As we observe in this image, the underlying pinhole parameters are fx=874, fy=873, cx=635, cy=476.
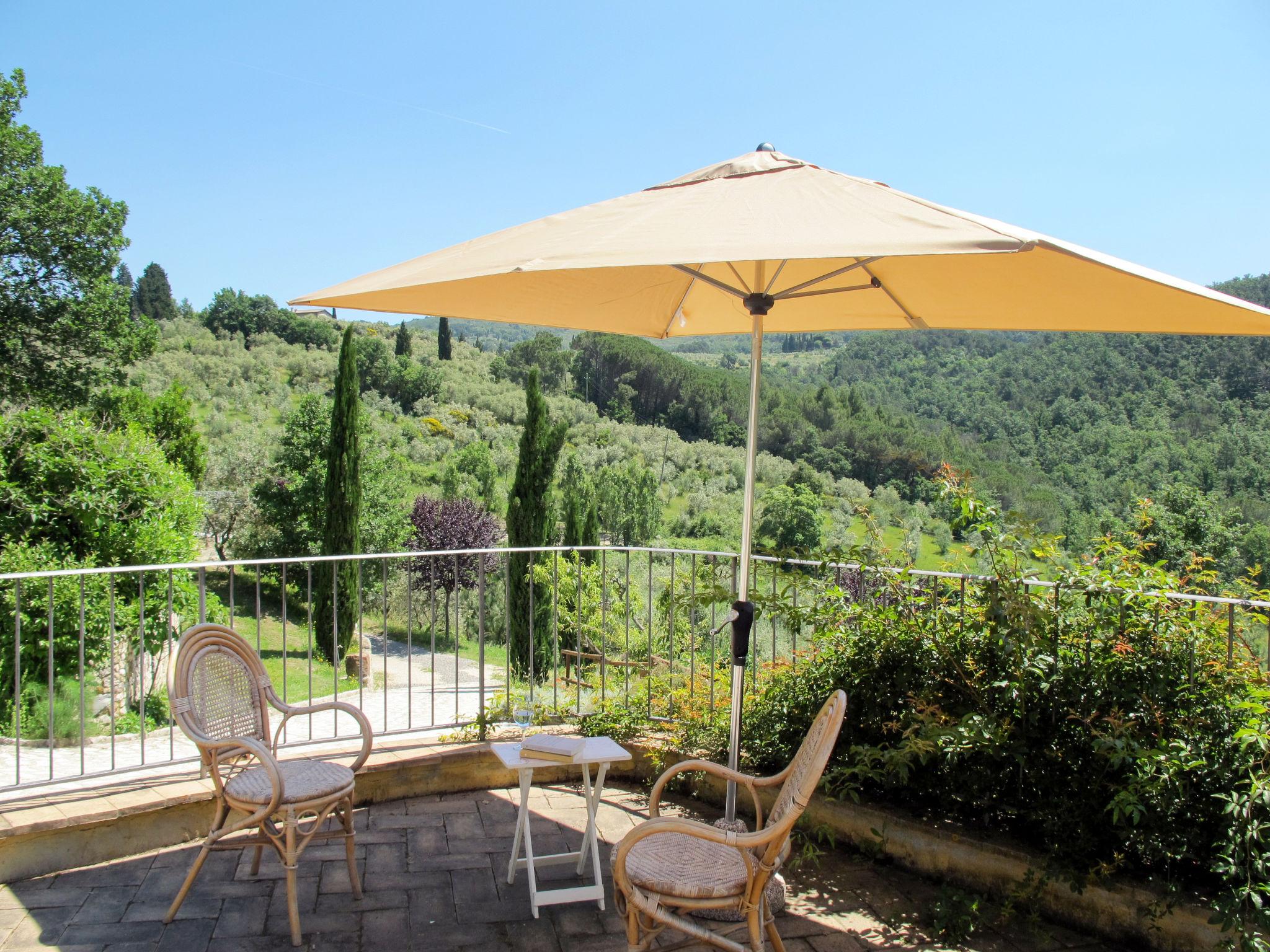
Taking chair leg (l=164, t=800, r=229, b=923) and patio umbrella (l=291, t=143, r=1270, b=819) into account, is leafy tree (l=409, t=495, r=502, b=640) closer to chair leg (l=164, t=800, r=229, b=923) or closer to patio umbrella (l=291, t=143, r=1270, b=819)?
patio umbrella (l=291, t=143, r=1270, b=819)

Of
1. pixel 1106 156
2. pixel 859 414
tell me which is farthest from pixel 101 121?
pixel 1106 156

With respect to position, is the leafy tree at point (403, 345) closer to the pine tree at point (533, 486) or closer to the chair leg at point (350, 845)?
the pine tree at point (533, 486)

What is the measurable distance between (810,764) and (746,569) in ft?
2.73

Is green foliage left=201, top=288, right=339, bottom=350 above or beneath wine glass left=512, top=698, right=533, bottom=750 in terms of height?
above

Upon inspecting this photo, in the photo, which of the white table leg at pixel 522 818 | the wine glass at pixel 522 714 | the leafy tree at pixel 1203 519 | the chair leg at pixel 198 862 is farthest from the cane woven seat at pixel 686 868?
the leafy tree at pixel 1203 519

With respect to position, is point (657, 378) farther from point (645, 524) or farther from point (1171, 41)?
point (1171, 41)

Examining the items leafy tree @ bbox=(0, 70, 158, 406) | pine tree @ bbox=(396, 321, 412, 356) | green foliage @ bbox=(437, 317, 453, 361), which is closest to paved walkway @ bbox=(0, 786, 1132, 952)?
leafy tree @ bbox=(0, 70, 158, 406)

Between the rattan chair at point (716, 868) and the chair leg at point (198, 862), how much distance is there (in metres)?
1.27

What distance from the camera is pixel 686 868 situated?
2.28 meters

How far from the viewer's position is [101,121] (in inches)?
1469

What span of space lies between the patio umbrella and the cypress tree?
1589 centimetres

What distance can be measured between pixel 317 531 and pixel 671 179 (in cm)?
2383

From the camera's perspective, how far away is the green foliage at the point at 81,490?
28.1 feet

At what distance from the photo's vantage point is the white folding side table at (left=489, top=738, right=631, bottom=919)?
8.93 ft
